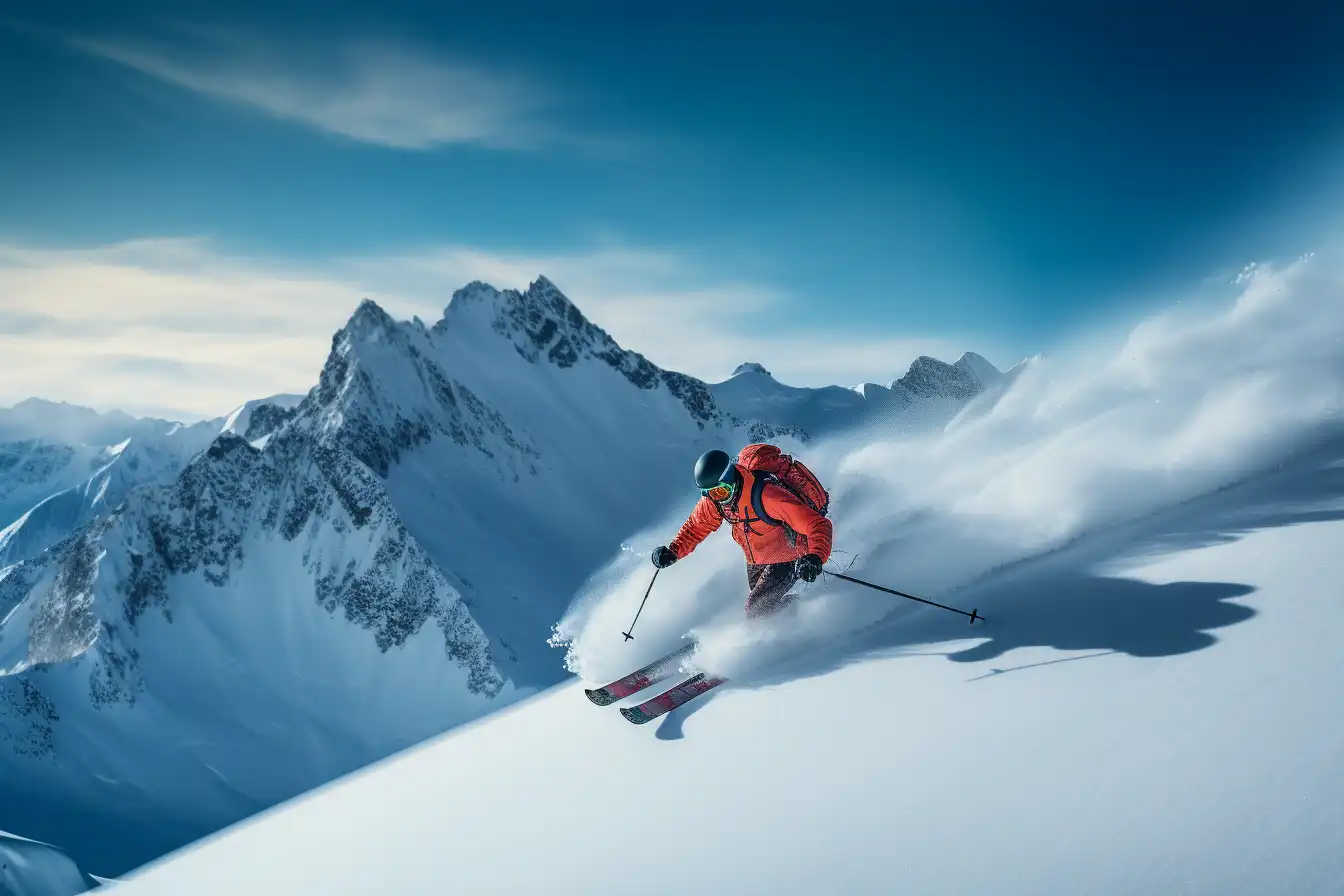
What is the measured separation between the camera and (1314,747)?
9.01 ft

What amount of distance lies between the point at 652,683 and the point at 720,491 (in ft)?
6.49

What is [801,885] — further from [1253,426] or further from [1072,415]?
[1072,415]

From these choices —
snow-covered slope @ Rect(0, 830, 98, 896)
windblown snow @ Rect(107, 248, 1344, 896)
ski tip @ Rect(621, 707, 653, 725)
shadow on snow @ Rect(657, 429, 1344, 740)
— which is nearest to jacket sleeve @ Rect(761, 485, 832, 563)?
windblown snow @ Rect(107, 248, 1344, 896)

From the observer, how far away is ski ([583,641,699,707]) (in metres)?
6.89

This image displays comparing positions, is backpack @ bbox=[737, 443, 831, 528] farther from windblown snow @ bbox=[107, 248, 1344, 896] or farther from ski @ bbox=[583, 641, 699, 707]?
ski @ bbox=[583, 641, 699, 707]

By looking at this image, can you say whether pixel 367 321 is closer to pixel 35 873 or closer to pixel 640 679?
pixel 35 873

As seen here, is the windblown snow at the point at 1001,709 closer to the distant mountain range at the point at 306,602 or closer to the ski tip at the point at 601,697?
the ski tip at the point at 601,697

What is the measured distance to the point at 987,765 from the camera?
139 inches

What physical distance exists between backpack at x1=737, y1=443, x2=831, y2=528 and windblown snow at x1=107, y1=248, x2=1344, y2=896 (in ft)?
2.72

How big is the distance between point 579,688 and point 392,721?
10813cm

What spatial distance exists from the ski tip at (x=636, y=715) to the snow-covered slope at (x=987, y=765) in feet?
0.35

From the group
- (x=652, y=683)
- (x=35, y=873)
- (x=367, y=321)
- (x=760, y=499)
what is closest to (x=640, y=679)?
(x=652, y=683)

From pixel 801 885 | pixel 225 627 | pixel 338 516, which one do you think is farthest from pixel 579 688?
pixel 225 627

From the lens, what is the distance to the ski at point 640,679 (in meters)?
6.89
